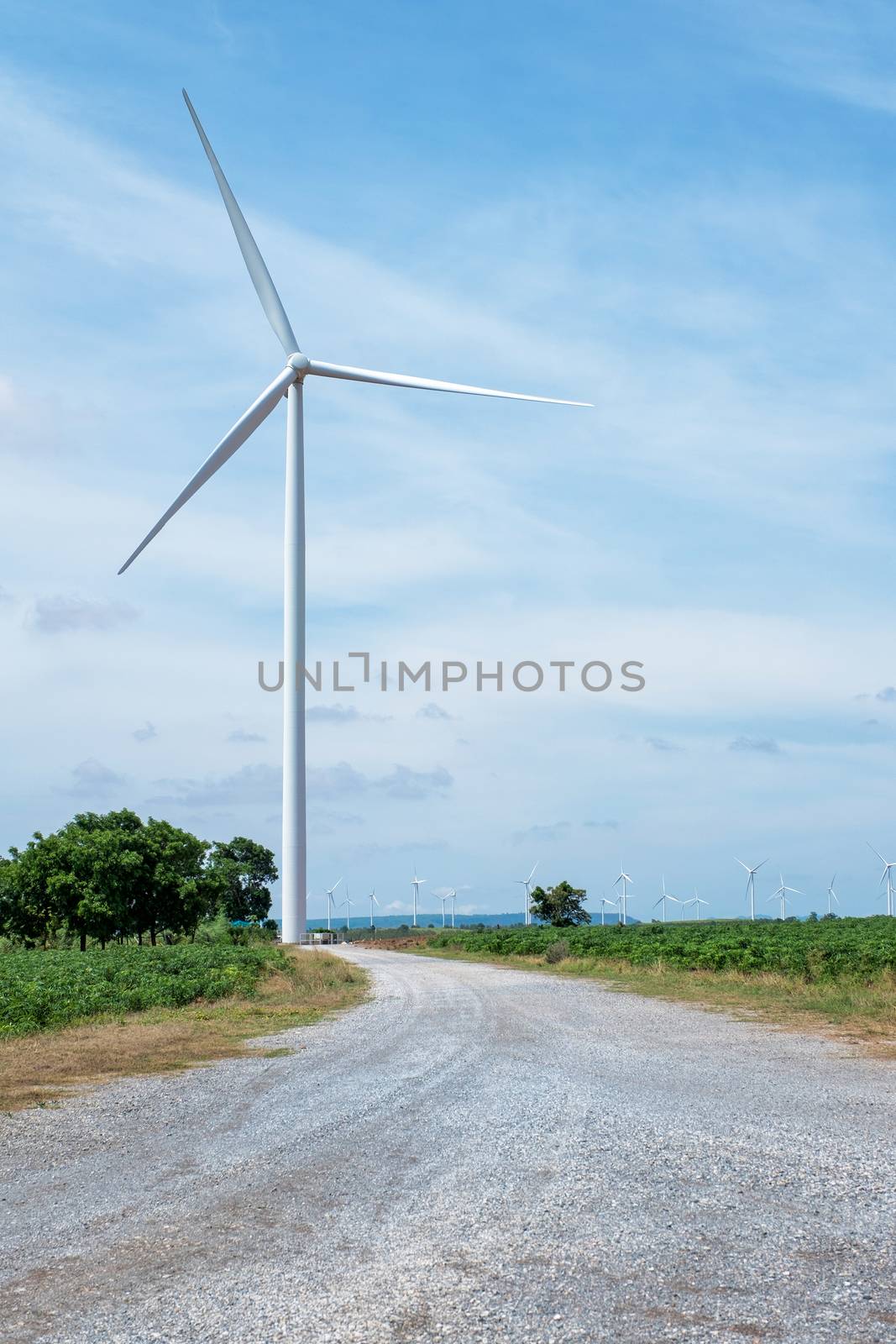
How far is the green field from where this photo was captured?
21.0 metres

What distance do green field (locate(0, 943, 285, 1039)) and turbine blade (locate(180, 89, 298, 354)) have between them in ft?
113

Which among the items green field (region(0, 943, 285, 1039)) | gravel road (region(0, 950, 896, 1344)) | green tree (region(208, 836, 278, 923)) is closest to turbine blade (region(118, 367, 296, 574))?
green field (region(0, 943, 285, 1039))

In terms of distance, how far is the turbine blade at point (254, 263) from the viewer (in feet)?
171

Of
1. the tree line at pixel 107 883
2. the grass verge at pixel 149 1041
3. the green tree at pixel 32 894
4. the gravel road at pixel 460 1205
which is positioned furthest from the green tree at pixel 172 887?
the gravel road at pixel 460 1205

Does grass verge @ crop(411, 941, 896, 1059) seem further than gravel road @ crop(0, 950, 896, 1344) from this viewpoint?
Yes

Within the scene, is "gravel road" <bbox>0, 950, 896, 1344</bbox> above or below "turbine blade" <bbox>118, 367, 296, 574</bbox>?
below

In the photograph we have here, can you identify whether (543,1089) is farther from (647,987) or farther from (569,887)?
(569,887)

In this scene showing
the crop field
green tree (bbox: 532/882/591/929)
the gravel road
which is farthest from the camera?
green tree (bbox: 532/882/591/929)

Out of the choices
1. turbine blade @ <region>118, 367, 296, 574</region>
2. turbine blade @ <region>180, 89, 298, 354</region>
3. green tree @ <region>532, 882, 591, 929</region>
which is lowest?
green tree @ <region>532, 882, 591, 929</region>

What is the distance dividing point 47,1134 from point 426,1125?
4.18m

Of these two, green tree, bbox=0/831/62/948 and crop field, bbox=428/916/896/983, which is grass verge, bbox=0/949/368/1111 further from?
green tree, bbox=0/831/62/948

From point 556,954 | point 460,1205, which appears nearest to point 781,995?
point 556,954

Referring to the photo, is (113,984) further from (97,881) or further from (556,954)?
(97,881)

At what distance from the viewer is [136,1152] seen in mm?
10867
